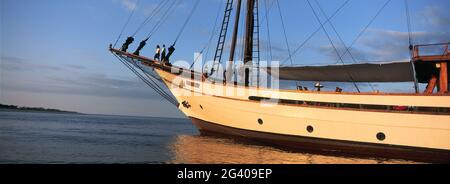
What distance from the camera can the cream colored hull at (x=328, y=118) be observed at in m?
14.7

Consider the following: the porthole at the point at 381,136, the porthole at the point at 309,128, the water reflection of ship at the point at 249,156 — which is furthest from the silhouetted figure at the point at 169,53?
the porthole at the point at 381,136

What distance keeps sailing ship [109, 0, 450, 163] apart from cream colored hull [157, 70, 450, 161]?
1.2 inches

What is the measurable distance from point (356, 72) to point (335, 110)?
2638 millimetres

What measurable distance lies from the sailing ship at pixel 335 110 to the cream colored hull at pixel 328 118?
0.10ft

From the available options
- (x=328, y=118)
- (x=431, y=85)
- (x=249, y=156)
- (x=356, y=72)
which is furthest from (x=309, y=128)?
(x=431, y=85)

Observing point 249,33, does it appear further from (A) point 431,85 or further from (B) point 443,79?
(B) point 443,79

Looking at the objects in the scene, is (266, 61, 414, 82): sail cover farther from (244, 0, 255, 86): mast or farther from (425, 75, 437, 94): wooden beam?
(244, 0, 255, 86): mast

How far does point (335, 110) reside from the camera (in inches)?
645

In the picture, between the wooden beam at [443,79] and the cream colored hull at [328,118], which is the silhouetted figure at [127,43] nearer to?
the cream colored hull at [328,118]

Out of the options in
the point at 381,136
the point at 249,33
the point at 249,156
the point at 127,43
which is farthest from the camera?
the point at 249,33
